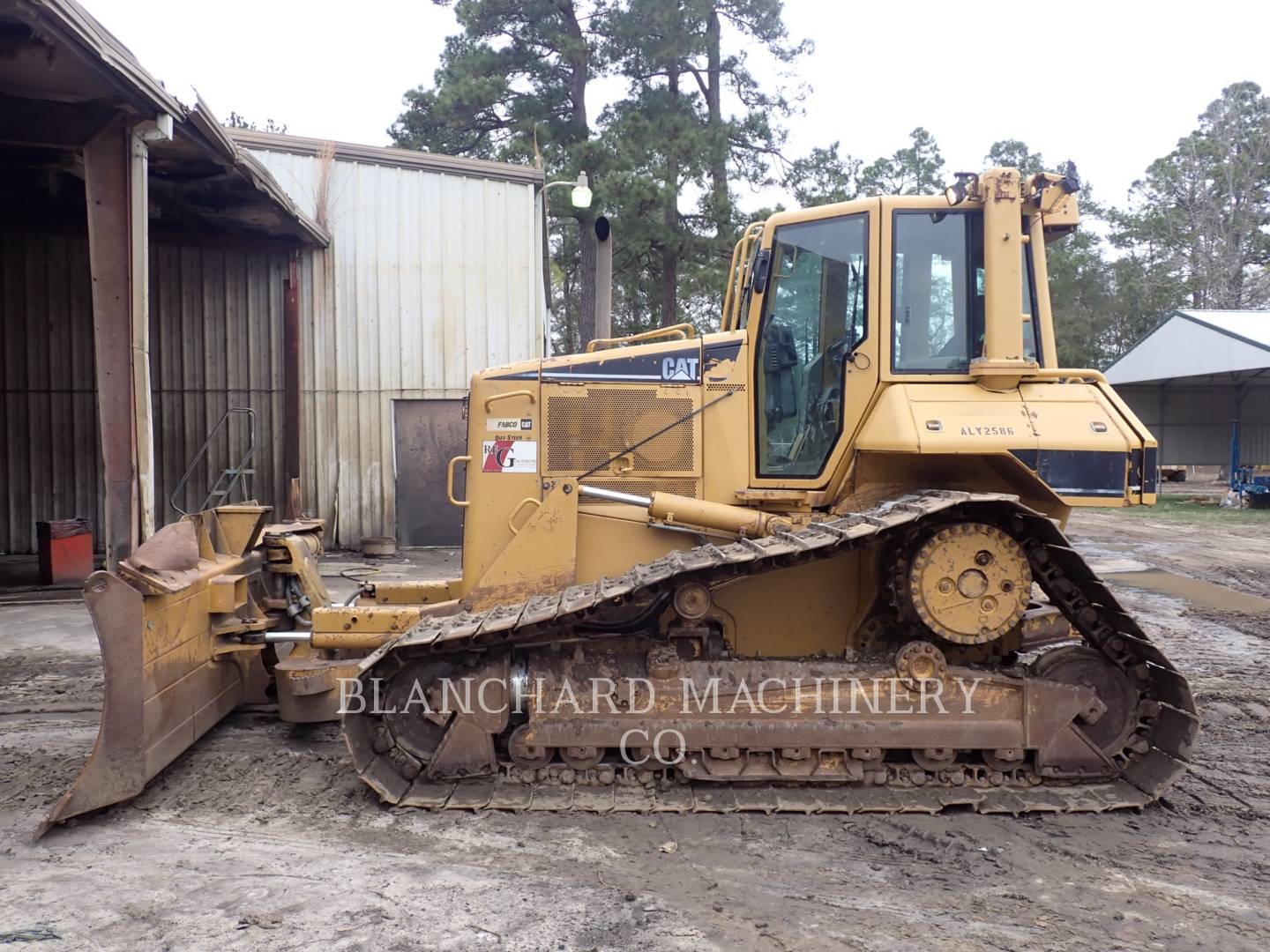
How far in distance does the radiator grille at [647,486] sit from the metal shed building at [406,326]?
289 inches

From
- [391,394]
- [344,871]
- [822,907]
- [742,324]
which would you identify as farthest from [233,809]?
[391,394]

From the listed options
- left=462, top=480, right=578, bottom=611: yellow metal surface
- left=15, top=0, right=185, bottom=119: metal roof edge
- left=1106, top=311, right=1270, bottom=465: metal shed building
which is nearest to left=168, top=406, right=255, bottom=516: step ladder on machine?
left=15, top=0, right=185, bottom=119: metal roof edge

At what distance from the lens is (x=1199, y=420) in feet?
91.5

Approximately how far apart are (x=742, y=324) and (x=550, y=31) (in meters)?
17.9

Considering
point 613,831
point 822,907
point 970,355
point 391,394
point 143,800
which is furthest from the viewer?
point 391,394

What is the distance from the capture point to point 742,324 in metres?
4.80

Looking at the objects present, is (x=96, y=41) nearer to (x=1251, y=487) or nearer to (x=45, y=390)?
(x=45, y=390)

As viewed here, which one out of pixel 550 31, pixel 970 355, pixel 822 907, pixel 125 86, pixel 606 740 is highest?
pixel 550 31

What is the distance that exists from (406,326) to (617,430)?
25.8 feet

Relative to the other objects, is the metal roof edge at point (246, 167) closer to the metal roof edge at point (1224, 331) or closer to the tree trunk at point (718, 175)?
the tree trunk at point (718, 175)

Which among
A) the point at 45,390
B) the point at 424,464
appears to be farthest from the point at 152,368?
the point at 424,464

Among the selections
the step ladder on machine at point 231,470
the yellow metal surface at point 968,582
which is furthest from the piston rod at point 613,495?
the step ladder on machine at point 231,470

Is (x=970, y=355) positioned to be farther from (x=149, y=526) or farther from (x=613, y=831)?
(x=149, y=526)

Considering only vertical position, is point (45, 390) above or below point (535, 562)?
above
